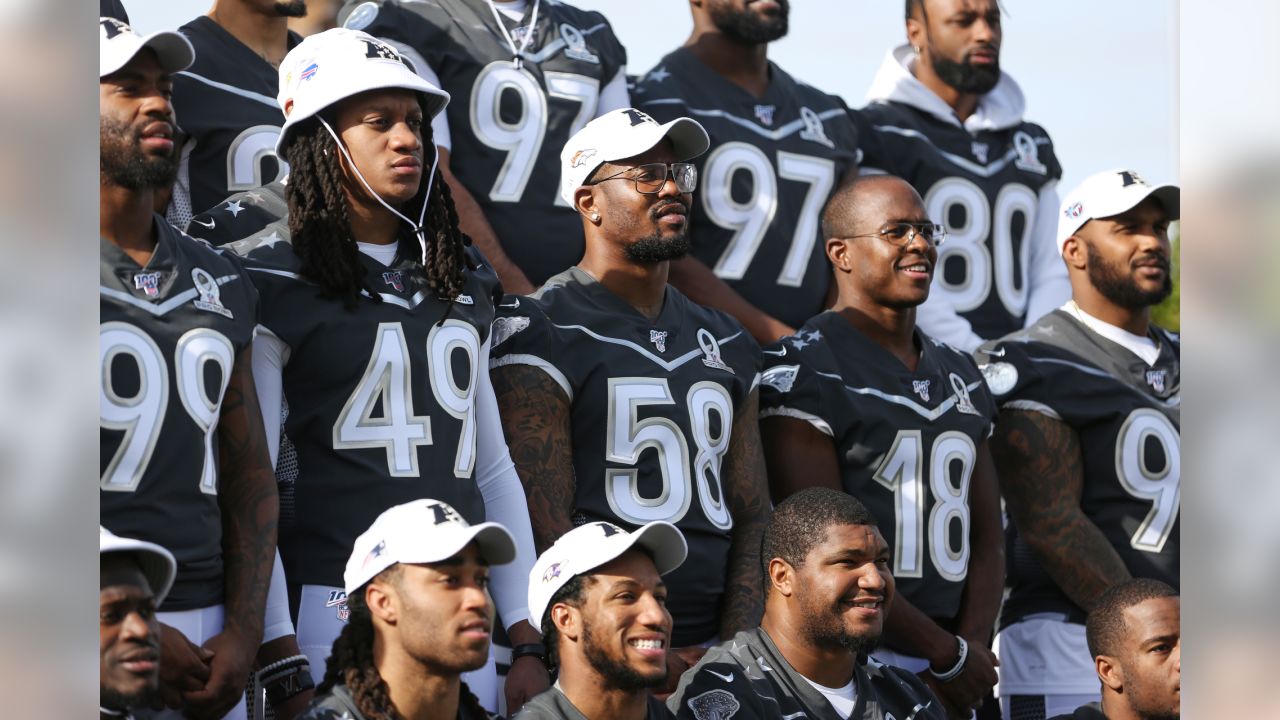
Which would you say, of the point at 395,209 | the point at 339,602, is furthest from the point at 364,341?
the point at 339,602

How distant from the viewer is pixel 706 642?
16.6 feet

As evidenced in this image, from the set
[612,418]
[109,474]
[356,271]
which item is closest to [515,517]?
[612,418]

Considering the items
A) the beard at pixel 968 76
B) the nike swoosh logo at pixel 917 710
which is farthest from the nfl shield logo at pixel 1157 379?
the nike swoosh logo at pixel 917 710

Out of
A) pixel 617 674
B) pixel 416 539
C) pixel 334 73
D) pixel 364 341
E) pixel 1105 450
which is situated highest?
pixel 334 73

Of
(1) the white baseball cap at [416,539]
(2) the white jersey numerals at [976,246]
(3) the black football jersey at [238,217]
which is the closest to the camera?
(1) the white baseball cap at [416,539]

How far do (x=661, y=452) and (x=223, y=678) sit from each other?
1.42 metres

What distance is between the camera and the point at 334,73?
4527 mm

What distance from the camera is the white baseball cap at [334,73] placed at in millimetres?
4508

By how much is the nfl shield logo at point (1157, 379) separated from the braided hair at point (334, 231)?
2.48 metres

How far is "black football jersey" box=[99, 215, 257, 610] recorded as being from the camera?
12.9 ft

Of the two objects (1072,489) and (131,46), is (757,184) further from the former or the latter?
(131,46)

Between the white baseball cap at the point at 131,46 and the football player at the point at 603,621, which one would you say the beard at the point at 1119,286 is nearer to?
the football player at the point at 603,621

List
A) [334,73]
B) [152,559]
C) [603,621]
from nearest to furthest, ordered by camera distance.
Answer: [152,559] < [603,621] < [334,73]

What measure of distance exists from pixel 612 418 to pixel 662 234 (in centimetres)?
56
